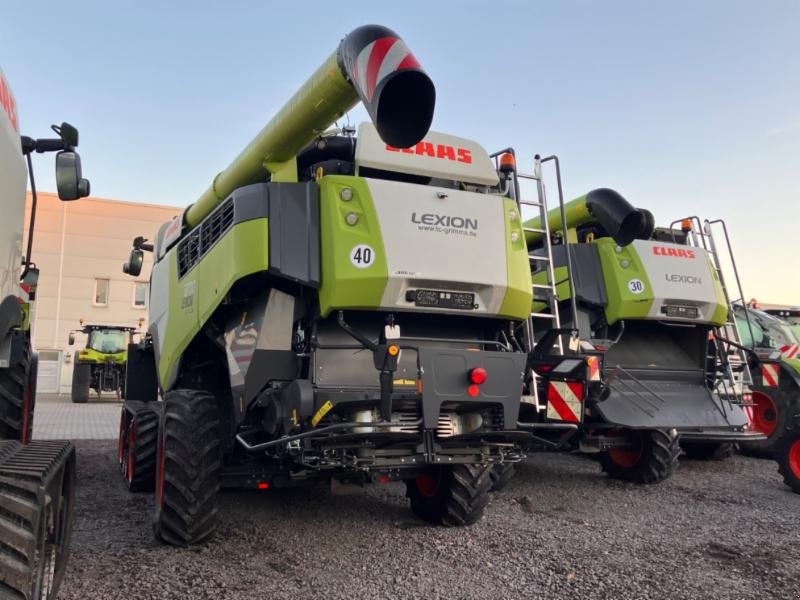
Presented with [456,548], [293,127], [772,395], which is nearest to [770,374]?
[772,395]

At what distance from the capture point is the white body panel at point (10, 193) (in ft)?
10.3

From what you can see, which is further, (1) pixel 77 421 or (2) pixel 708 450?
(1) pixel 77 421

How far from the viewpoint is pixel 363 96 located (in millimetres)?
3543

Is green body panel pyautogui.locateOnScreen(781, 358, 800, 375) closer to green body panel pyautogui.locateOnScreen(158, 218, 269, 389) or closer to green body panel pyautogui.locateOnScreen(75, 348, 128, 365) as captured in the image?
green body panel pyautogui.locateOnScreen(158, 218, 269, 389)

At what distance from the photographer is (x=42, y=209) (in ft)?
84.1

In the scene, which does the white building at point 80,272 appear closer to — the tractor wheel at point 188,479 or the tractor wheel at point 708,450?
the tractor wheel at point 708,450

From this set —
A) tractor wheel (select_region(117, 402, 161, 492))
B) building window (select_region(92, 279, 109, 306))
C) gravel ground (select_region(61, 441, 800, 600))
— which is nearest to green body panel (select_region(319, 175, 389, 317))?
gravel ground (select_region(61, 441, 800, 600))

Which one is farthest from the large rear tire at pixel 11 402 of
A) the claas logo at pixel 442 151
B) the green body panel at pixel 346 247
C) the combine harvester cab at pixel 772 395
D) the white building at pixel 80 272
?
the white building at pixel 80 272

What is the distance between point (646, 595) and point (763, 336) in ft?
26.5

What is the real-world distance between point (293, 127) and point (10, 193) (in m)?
1.75

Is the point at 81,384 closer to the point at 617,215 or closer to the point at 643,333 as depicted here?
the point at 643,333

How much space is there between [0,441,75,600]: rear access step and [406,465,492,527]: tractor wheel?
8.62 ft

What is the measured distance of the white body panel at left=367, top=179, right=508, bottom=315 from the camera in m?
4.45

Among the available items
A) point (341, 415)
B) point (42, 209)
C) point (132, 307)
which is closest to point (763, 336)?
point (341, 415)
